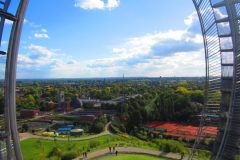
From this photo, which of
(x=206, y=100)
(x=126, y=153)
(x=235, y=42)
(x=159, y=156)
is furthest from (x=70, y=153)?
(x=235, y=42)

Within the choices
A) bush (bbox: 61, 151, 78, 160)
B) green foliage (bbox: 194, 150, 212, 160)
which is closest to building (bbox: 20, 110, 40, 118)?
bush (bbox: 61, 151, 78, 160)

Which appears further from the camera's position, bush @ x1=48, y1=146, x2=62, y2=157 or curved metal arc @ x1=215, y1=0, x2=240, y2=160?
bush @ x1=48, y1=146, x2=62, y2=157

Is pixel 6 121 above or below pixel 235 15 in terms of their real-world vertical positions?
below

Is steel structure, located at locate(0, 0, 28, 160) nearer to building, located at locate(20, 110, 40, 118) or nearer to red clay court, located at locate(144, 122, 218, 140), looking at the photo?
red clay court, located at locate(144, 122, 218, 140)

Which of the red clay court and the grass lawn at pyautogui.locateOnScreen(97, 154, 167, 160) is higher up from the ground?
the grass lawn at pyautogui.locateOnScreen(97, 154, 167, 160)

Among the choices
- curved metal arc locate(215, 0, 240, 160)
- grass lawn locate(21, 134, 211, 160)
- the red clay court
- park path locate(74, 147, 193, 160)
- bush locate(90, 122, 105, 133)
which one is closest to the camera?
curved metal arc locate(215, 0, 240, 160)

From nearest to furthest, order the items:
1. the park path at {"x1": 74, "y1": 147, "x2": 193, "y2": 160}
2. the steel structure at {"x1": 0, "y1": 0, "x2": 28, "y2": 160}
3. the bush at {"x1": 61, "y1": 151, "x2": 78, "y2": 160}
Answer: the steel structure at {"x1": 0, "y1": 0, "x2": 28, "y2": 160} < the bush at {"x1": 61, "y1": 151, "x2": 78, "y2": 160} < the park path at {"x1": 74, "y1": 147, "x2": 193, "y2": 160}

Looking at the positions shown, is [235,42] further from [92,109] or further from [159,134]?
[92,109]

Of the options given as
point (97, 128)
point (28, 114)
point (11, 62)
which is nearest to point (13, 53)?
point (11, 62)

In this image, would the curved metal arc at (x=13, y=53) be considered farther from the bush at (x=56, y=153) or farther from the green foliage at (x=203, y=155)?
the green foliage at (x=203, y=155)

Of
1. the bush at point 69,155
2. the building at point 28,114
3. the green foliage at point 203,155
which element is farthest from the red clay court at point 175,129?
the building at point 28,114

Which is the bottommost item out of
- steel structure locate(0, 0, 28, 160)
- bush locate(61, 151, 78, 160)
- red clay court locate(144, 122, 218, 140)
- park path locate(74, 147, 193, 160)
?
red clay court locate(144, 122, 218, 140)
